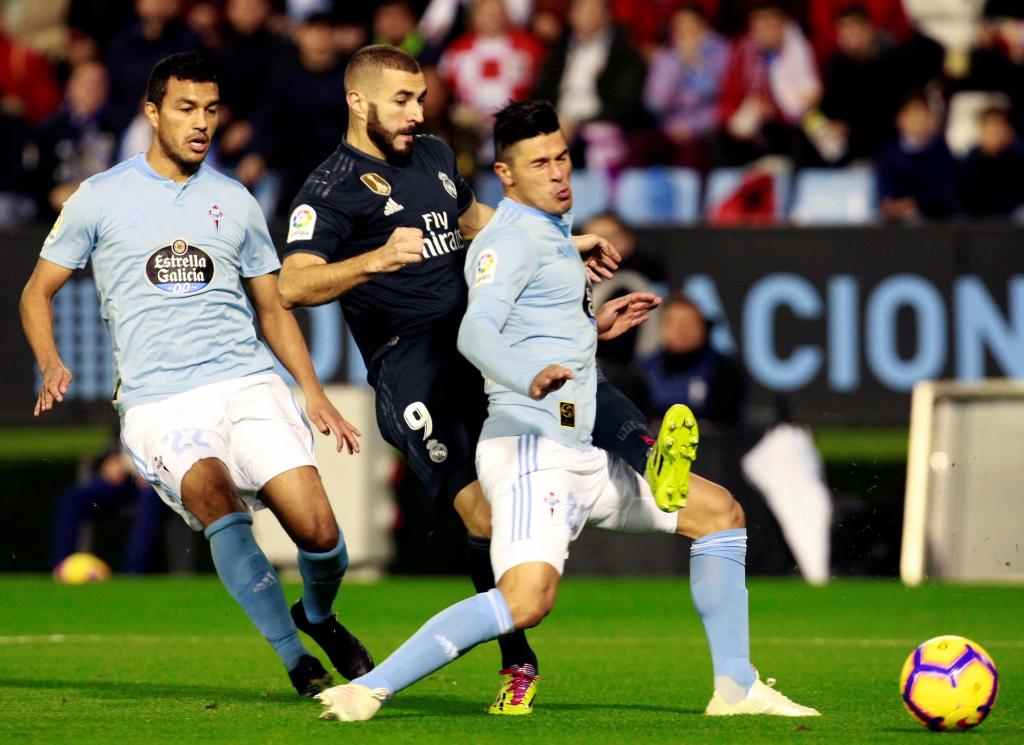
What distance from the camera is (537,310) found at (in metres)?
6.57

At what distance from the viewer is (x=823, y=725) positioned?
6375 millimetres

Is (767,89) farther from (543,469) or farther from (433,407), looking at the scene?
(543,469)

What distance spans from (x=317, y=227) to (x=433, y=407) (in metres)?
0.77

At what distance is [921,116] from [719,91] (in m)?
1.81

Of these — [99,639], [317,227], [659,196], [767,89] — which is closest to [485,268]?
[317,227]

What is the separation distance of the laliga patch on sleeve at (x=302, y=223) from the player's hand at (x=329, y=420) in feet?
2.19

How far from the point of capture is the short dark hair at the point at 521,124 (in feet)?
21.8

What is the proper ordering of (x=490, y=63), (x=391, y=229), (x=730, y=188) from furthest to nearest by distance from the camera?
(x=490, y=63)
(x=730, y=188)
(x=391, y=229)

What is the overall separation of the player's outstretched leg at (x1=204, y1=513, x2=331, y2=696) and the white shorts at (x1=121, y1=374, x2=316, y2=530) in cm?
18

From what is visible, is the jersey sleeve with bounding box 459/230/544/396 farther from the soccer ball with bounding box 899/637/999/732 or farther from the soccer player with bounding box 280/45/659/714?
the soccer ball with bounding box 899/637/999/732

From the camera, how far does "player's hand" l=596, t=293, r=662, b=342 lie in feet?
22.9

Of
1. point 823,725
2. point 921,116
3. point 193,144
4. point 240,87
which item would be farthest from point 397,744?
point 240,87

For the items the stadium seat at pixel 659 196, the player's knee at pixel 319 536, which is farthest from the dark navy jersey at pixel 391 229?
the stadium seat at pixel 659 196

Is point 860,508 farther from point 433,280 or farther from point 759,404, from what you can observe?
point 433,280
